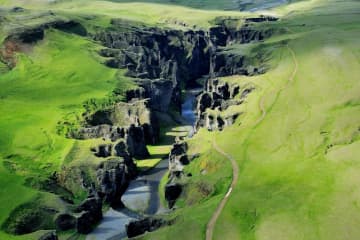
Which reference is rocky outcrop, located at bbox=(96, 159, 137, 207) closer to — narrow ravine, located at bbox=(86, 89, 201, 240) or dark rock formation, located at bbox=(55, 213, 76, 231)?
narrow ravine, located at bbox=(86, 89, 201, 240)

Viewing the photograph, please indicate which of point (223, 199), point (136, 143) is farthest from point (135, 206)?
point (136, 143)

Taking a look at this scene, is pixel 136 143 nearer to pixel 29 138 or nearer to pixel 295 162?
pixel 29 138

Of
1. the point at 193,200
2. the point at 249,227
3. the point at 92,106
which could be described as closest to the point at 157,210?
the point at 193,200

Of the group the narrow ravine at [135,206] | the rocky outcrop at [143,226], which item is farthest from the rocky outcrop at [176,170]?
the rocky outcrop at [143,226]

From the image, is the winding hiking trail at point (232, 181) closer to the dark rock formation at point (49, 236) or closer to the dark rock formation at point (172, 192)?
the dark rock formation at point (172, 192)

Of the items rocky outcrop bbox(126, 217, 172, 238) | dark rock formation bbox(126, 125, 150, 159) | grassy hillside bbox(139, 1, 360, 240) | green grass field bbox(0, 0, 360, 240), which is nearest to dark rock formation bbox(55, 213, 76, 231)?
green grass field bbox(0, 0, 360, 240)
